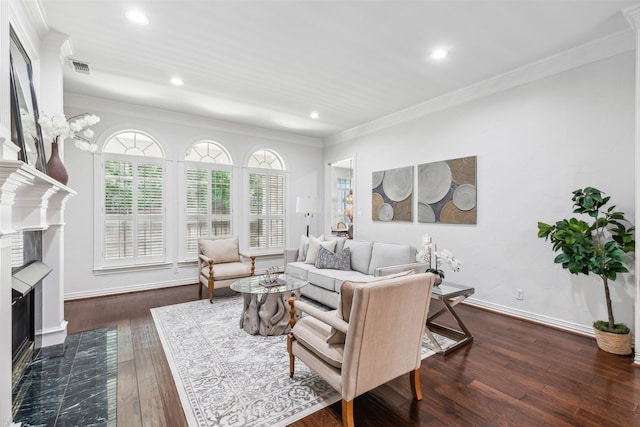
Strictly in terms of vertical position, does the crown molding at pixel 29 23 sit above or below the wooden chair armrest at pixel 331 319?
above

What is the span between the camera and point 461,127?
4.29 metres

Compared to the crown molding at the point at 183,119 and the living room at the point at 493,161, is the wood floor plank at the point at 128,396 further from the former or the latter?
the crown molding at the point at 183,119

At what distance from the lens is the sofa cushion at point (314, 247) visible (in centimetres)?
457

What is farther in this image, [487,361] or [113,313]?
[113,313]

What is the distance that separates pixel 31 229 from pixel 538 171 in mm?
4923

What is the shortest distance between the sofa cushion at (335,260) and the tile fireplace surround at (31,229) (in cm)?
299

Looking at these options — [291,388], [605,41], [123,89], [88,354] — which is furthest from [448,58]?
[88,354]

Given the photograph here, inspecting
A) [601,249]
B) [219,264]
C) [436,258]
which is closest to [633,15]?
[601,249]

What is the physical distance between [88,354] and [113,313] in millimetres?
1223

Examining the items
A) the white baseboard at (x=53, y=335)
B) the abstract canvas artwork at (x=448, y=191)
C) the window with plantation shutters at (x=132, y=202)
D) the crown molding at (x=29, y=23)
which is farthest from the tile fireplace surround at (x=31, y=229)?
the abstract canvas artwork at (x=448, y=191)

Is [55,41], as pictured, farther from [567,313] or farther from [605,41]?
[567,313]

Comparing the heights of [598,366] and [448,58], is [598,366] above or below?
below

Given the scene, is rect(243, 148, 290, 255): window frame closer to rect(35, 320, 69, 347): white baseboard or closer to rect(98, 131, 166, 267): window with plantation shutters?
rect(98, 131, 166, 267): window with plantation shutters

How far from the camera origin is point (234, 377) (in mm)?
2355
